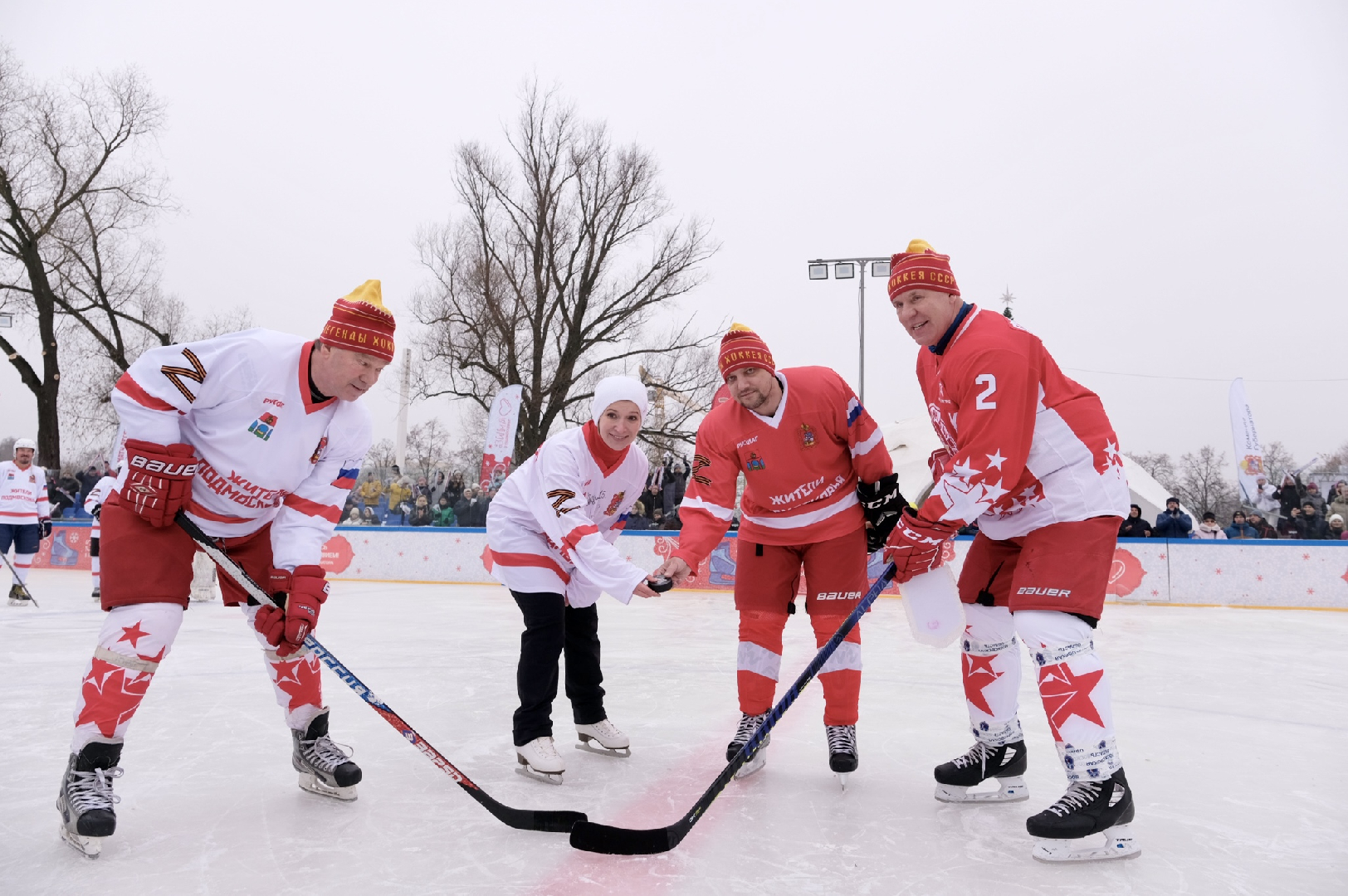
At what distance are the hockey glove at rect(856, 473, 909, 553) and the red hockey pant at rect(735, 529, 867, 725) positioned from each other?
2.5 inches

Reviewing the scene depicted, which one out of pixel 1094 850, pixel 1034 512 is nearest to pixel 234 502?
pixel 1034 512

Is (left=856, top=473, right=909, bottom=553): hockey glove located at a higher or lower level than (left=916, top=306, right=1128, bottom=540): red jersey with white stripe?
lower

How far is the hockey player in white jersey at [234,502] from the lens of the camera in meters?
2.18

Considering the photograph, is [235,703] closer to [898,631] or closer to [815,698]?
[815,698]

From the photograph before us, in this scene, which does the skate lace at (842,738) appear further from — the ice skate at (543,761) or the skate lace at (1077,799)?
the ice skate at (543,761)

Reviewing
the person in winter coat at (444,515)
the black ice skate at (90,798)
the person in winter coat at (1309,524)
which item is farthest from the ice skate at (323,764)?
the person in winter coat at (1309,524)

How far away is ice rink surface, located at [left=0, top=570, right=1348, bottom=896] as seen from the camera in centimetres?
197

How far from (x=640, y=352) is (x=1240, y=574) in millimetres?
11763

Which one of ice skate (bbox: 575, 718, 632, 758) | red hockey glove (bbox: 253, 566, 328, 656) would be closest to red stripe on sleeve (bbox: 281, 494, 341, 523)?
red hockey glove (bbox: 253, 566, 328, 656)

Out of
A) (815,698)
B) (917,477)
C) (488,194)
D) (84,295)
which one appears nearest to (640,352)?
(488,194)

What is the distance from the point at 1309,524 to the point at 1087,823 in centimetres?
861

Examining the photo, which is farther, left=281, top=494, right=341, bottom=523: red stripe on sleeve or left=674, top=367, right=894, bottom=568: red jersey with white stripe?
left=674, top=367, right=894, bottom=568: red jersey with white stripe

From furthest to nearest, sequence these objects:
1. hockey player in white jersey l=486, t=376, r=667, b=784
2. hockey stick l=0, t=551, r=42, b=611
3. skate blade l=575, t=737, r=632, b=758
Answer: hockey stick l=0, t=551, r=42, b=611, skate blade l=575, t=737, r=632, b=758, hockey player in white jersey l=486, t=376, r=667, b=784

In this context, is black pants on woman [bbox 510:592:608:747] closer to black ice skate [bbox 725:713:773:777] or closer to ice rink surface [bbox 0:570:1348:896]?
ice rink surface [bbox 0:570:1348:896]
